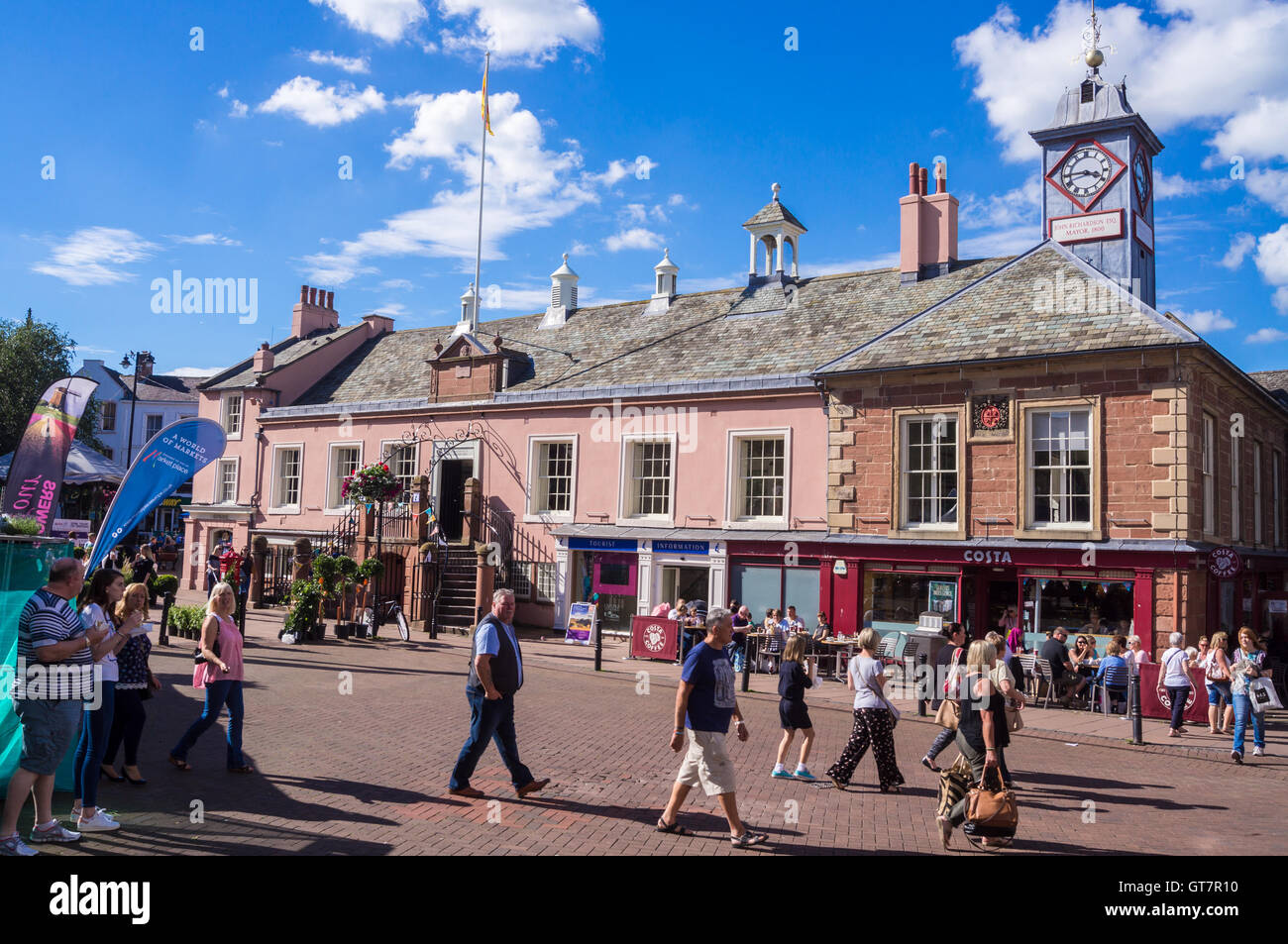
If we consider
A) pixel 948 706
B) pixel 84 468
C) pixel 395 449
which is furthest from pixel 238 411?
pixel 948 706

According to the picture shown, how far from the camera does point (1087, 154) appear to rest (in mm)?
21641

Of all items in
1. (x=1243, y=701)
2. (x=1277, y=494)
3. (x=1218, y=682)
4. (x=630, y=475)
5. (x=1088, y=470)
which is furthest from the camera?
(x=630, y=475)

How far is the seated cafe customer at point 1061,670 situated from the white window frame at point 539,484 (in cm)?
1277

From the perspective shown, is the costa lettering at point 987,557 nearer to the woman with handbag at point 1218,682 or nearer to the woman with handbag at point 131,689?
the woman with handbag at point 1218,682

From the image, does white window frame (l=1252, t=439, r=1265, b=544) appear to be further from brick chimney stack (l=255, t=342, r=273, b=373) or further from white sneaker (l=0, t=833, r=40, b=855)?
brick chimney stack (l=255, t=342, r=273, b=373)

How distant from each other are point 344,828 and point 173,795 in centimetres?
189

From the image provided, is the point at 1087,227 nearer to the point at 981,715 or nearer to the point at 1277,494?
the point at 1277,494

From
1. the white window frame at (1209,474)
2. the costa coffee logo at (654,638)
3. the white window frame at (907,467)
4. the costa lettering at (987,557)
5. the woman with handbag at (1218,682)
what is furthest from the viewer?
the costa coffee logo at (654,638)

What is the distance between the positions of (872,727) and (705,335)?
58.5 ft

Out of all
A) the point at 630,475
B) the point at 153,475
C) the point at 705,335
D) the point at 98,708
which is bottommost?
the point at 98,708

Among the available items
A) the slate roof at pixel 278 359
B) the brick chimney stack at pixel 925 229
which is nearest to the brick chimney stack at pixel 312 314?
the slate roof at pixel 278 359

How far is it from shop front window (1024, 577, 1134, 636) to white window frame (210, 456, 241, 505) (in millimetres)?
26906

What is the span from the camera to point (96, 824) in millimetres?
6750

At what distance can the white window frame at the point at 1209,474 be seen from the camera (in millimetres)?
18516
